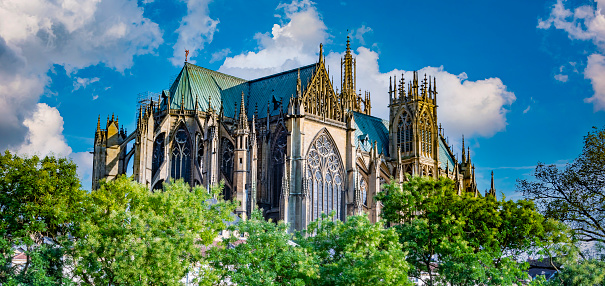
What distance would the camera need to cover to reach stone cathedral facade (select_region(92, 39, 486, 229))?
6562cm

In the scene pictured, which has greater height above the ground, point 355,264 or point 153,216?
point 153,216

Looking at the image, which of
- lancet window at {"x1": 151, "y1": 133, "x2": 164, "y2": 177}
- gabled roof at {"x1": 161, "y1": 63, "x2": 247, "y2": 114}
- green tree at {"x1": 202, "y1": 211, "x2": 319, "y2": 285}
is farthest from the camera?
gabled roof at {"x1": 161, "y1": 63, "x2": 247, "y2": 114}

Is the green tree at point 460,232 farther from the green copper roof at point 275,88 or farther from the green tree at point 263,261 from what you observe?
the green copper roof at point 275,88

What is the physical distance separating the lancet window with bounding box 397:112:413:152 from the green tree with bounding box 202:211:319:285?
46.5 m

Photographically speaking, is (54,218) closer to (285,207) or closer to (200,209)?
(200,209)

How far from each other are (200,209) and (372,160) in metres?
36.5

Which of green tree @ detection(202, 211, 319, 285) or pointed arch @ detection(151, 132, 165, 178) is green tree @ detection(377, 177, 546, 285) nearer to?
green tree @ detection(202, 211, 319, 285)

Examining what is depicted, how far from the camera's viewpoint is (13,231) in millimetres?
40594

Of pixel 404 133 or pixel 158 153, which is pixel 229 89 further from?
pixel 404 133

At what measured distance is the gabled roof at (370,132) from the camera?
8450 cm

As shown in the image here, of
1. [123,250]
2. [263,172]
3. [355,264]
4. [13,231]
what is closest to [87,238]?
[123,250]

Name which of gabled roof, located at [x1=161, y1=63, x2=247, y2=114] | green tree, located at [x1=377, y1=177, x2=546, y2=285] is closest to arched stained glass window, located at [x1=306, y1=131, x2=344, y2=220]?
gabled roof, located at [x1=161, y1=63, x2=247, y2=114]

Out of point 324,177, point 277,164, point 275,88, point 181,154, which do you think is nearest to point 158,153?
point 181,154

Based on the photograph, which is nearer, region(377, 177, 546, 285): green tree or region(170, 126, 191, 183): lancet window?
region(377, 177, 546, 285): green tree
